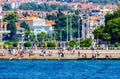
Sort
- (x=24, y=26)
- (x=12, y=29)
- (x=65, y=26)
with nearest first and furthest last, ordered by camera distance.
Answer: (x=65, y=26) < (x=12, y=29) < (x=24, y=26)

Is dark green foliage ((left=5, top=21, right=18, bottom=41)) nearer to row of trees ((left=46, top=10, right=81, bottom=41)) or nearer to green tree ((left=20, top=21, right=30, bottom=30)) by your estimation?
row of trees ((left=46, top=10, right=81, bottom=41))

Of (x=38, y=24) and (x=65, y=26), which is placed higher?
(x=65, y=26)

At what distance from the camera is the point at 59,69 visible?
63.3 meters

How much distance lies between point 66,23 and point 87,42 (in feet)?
207

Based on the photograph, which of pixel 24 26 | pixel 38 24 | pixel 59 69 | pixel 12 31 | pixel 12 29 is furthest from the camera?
pixel 38 24

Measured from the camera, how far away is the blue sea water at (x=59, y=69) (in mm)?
56594

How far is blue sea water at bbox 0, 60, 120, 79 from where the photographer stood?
2228 inches

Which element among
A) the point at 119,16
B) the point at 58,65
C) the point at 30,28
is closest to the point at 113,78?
the point at 58,65

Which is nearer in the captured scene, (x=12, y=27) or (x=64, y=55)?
(x=64, y=55)

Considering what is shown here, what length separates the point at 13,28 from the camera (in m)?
158

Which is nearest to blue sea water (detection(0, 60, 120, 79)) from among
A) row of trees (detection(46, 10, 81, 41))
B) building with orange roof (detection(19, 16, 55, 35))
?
row of trees (detection(46, 10, 81, 41))

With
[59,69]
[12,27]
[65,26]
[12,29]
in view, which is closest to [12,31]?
[12,29]

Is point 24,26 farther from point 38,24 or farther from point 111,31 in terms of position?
point 111,31

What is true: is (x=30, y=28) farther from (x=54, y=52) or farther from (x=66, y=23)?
(x=54, y=52)
